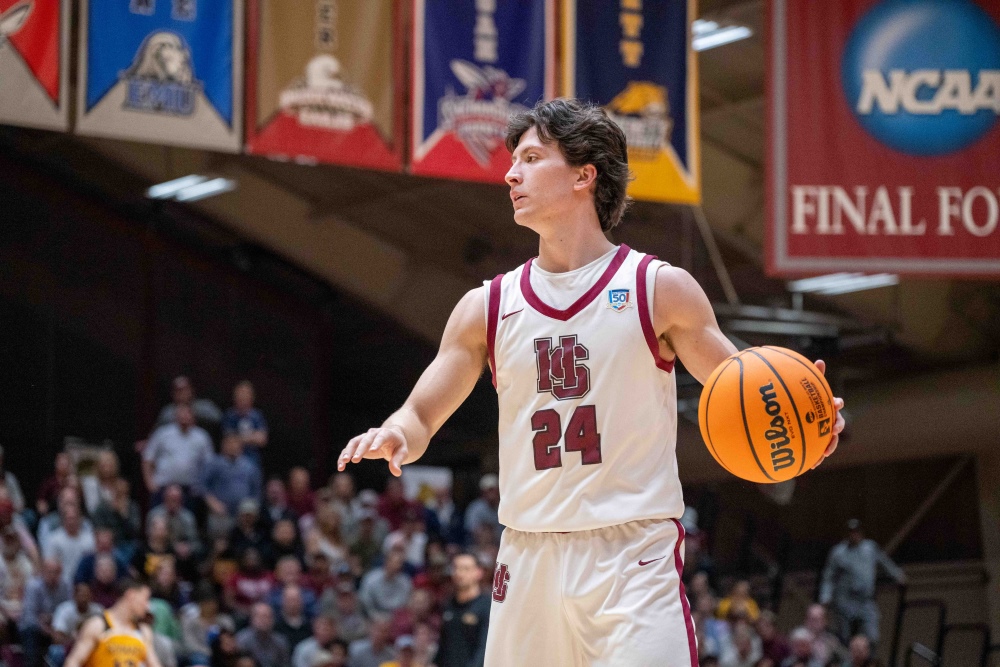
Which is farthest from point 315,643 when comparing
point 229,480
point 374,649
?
point 229,480

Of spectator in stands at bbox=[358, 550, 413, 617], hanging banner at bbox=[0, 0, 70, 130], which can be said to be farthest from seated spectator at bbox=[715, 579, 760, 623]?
hanging banner at bbox=[0, 0, 70, 130]

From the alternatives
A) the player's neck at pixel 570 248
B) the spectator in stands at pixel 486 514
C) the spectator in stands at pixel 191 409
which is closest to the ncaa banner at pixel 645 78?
the spectator in stands at pixel 486 514

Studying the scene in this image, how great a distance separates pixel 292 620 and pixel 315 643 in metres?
0.36

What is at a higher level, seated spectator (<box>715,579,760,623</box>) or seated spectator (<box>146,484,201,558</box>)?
seated spectator (<box>146,484,201,558</box>)

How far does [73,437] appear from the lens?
1543 cm

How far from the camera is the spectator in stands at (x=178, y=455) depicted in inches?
492

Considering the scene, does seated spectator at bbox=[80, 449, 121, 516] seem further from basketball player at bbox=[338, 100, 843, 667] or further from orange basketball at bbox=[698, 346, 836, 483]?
orange basketball at bbox=[698, 346, 836, 483]

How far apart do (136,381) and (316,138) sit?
754 cm

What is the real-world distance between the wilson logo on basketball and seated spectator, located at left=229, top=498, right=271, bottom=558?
351 inches

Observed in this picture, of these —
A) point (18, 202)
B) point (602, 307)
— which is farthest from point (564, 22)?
point (18, 202)

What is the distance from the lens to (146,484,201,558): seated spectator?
38.4 feet

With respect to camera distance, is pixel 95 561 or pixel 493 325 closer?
pixel 493 325

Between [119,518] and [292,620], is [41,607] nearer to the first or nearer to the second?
[119,518]

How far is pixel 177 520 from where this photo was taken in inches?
466
